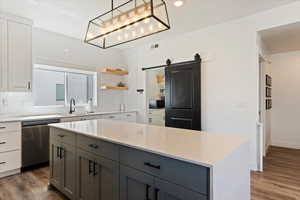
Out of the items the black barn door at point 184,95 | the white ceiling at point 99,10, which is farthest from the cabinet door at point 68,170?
the black barn door at point 184,95

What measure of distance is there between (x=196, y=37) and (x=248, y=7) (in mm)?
1199

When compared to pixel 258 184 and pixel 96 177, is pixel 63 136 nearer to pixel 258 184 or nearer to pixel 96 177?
pixel 96 177

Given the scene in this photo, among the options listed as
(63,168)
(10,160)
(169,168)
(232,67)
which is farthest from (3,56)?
(232,67)

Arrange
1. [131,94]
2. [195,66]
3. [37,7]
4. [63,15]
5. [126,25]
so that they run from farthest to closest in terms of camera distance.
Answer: [131,94] → [195,66] → [63,15] → [37,7] → [126,25]

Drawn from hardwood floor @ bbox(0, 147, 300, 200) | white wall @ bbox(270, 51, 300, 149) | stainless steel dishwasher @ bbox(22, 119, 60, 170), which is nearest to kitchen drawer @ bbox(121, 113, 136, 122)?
stainless steel dishwasher @ bbox(22, 119, 60, 170)

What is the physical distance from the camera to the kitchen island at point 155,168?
1094 mm

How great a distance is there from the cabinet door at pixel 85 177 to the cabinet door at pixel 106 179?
0.07 meters

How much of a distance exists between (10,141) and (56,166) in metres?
1.23

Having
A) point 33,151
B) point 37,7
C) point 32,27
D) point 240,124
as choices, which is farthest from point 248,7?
point 33,151

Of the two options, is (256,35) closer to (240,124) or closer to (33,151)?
(240,124)

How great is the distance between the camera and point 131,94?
17.8ft

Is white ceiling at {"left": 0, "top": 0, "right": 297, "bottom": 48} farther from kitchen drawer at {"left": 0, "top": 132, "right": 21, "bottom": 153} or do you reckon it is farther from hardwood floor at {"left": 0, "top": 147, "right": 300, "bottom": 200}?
hardwood floor at {"left": 0, "top": 147, "right": 300, "bottom": 200}

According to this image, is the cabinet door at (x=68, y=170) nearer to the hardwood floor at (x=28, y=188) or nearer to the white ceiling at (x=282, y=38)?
the hardwood floor at (x=28, y=188)

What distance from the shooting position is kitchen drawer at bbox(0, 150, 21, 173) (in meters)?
2.91
